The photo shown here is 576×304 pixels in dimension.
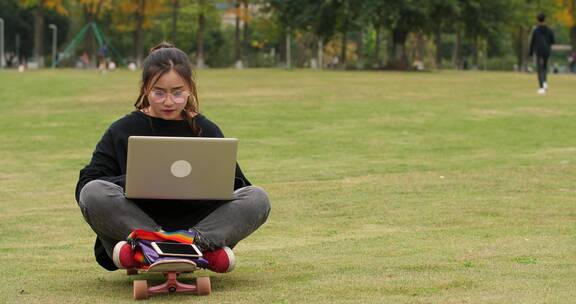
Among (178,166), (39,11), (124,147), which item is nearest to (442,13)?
(39,11)

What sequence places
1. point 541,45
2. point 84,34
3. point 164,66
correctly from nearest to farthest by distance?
1. point 164,66
2. point 541,45
3. point 84,34

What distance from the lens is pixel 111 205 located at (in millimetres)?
6492

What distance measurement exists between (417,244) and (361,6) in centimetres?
5100

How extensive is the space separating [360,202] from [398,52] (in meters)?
51.8

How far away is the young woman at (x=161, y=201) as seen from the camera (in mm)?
6520

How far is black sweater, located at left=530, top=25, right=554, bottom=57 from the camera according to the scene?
3084 centimetres

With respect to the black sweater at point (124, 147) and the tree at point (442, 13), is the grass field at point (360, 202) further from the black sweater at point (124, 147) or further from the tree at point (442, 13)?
the tree at point (442, 13)

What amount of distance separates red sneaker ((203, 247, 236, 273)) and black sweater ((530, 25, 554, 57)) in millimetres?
25162

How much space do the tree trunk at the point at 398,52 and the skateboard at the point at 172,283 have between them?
5595 cm

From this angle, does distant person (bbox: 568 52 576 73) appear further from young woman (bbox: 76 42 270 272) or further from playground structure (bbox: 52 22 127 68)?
young woman (bbox: 76 42 270 272)

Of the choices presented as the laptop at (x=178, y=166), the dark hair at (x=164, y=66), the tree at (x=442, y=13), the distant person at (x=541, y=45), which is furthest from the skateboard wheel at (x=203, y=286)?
the tree at (x=442, y=13)

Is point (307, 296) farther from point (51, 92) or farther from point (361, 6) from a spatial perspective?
point (361, 6)

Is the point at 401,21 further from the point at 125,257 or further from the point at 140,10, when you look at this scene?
the point at 125,257

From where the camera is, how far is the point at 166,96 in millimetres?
6770
